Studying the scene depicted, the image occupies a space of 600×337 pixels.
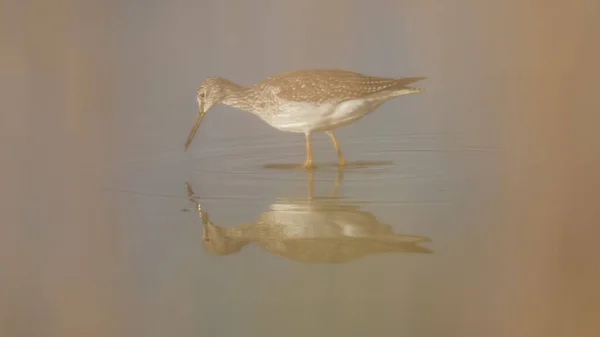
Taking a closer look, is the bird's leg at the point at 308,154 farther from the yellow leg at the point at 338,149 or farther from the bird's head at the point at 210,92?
the bird's head at the point at 210,92

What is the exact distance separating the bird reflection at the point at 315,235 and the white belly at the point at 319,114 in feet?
0.95

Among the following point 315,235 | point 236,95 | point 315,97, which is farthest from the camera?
point 236,95

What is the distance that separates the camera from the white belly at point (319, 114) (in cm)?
169

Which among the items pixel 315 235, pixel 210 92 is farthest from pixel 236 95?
pixel 315 235

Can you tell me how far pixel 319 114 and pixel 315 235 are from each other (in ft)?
1.44

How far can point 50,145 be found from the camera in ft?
6.25

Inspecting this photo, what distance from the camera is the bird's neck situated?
70.9 inches

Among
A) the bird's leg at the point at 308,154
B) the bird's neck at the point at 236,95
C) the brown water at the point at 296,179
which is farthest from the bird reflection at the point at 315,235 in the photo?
the bird's neck at the point at 236,95

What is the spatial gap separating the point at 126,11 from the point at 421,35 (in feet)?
2.83

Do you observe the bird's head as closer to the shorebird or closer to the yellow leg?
the shorebird

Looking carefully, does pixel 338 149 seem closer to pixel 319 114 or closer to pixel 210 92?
pixel 319 114

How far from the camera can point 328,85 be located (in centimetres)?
169

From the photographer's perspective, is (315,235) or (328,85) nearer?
(315,235)

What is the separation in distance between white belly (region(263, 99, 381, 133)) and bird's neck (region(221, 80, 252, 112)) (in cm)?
9
